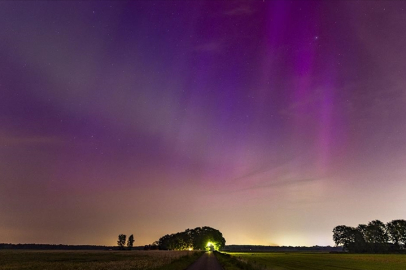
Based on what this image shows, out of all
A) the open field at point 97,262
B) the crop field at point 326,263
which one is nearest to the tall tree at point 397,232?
the crop field at point 326,263

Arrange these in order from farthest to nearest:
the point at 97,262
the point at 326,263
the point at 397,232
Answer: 1. the point at 397,232
2. the point at 326,263
3. the point at 97,262

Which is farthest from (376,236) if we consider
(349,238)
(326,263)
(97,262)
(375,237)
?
(97,262)

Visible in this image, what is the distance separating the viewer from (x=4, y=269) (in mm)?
39688

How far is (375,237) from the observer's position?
497 feet

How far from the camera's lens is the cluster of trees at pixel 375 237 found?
468 ft

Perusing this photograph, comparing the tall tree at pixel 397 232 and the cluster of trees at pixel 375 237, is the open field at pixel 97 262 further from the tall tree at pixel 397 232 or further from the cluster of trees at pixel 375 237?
the tall tree at pixel 397 232

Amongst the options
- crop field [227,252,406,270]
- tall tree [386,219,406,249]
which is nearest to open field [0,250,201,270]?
crop field [227,252,406,270]

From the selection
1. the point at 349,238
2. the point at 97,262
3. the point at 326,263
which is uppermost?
the point at 349,238

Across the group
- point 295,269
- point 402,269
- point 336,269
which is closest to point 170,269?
point 295,269

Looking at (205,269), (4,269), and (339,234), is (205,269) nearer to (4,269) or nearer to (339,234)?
(4,269)

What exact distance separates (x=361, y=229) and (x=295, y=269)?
480ft

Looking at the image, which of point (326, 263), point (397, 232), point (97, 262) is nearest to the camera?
point (97, 262)

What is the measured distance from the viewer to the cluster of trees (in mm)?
142575

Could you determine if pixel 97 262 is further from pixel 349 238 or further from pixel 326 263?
pixel 349 238
